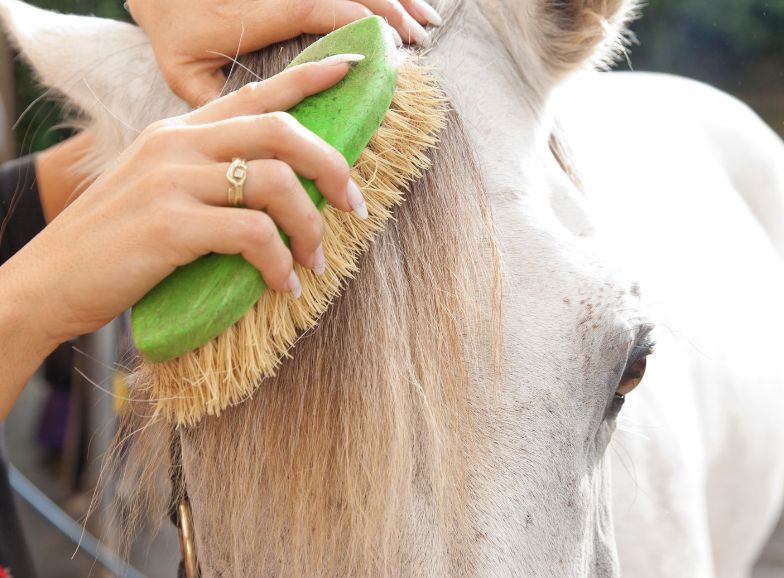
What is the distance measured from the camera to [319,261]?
503mm

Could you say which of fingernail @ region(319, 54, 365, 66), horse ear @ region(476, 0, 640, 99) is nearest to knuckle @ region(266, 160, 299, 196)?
fingernail @ region(319, 54, 365, 66)

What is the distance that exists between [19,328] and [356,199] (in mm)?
355

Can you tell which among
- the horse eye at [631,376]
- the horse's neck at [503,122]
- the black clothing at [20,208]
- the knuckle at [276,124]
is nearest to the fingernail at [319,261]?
the knuckle at [276,124]

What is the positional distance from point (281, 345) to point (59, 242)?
225mm

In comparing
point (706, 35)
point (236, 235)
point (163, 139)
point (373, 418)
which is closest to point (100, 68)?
point (163, 139)

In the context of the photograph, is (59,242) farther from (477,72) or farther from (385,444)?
(477,72)

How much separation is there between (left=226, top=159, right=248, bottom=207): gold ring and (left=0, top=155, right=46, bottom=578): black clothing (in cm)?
88

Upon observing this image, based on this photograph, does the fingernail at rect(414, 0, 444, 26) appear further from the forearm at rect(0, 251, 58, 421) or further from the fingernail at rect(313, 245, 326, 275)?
the forearm at rect(0, 251, 58, 421)

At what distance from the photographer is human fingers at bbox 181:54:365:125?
1.65 feet

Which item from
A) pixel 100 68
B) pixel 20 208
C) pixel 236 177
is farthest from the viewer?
pixel 20 208

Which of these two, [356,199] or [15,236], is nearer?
[356,199]

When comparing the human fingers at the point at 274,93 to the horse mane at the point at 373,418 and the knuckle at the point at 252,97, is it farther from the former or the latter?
the horse mane at the point at 373,418

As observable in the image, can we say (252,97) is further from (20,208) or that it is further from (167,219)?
(20,208)

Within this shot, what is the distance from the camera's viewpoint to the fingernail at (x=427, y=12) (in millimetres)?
642
